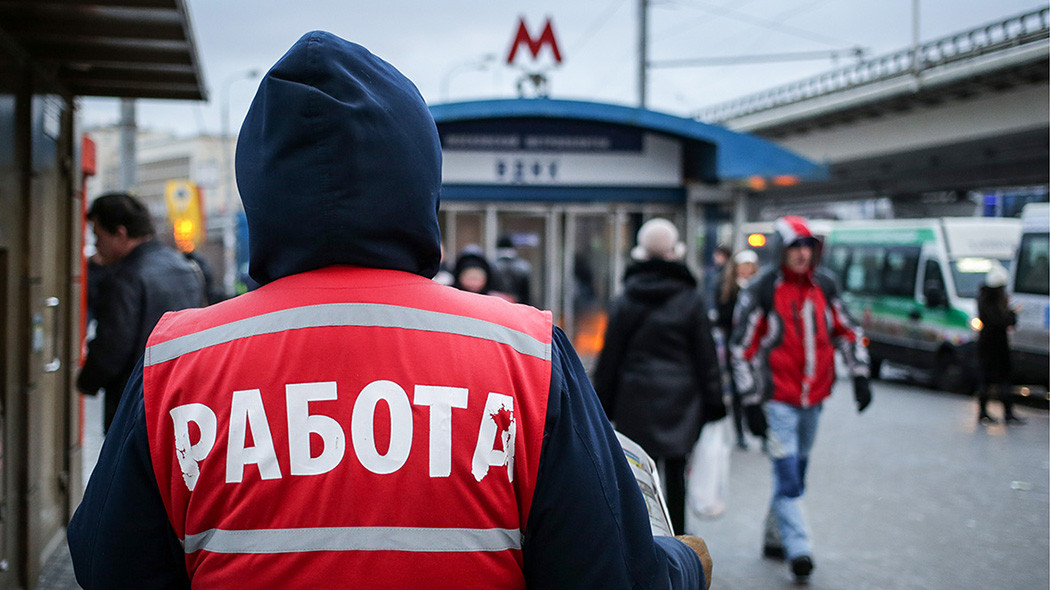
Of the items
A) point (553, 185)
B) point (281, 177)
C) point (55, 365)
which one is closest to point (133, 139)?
point (553, 185)

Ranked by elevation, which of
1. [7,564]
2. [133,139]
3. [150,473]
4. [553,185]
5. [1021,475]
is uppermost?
[133,139]

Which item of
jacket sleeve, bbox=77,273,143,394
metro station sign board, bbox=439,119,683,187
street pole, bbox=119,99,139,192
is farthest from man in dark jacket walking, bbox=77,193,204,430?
street pole, bbox=119,99,139,192

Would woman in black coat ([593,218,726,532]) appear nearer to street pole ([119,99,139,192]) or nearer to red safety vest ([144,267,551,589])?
red safety vest ([144,267,551,589])

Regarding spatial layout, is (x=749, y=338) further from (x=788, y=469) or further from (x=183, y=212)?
(x=183, y=212)

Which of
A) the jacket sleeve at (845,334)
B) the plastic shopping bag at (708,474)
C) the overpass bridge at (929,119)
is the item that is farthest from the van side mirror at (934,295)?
the plastic shopping bag at (708,474)

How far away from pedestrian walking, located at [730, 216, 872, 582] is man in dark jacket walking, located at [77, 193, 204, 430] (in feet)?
10.6

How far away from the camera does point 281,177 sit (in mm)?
1486

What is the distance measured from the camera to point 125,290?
471cm

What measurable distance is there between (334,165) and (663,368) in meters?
4.04

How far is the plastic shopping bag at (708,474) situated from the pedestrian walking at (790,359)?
0.81 ft

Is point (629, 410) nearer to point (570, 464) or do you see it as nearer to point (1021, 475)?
point (1021, 475)

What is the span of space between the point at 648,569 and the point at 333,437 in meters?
0.57

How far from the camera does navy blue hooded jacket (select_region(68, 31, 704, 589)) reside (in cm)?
146

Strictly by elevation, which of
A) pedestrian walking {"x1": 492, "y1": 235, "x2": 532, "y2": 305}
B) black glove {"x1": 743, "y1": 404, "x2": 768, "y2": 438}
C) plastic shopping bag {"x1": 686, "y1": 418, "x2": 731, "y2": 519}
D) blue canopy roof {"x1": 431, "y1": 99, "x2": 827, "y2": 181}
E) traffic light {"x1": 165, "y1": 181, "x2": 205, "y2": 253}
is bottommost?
plastic shopping bag {"x1": 686, "y1": 418, "x2": 731, "y2": 519}
